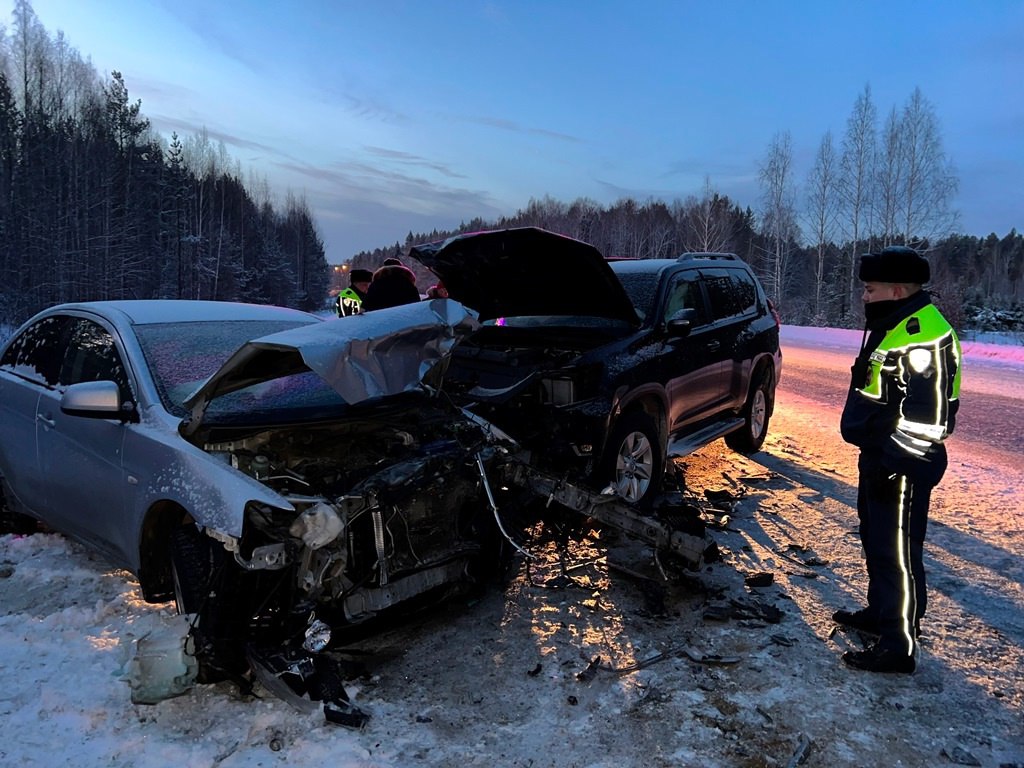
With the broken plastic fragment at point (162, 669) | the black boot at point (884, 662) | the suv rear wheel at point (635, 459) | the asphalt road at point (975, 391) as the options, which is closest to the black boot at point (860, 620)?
the black boot at point (884, 662)

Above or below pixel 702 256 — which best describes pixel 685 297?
below

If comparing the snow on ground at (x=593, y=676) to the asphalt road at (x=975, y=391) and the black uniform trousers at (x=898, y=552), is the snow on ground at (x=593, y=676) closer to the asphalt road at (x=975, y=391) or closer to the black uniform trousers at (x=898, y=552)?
the black uniform trousers at (x=898, y=552)

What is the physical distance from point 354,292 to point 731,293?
525cm

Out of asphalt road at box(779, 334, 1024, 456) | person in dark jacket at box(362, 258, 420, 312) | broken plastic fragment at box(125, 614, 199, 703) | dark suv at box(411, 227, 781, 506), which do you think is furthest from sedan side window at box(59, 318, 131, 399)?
asphalt road at box(779, 334, 1024, 456)

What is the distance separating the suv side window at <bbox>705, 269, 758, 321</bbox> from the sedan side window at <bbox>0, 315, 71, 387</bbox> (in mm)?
5519

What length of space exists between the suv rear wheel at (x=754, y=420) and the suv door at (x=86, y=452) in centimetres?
592

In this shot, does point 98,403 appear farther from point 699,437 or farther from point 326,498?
point 699,437

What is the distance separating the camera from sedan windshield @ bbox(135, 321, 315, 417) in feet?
11.7

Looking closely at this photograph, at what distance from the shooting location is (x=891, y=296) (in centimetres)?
343

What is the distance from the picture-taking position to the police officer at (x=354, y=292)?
9219 millimetres

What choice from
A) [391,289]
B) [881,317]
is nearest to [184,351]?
[391,289]

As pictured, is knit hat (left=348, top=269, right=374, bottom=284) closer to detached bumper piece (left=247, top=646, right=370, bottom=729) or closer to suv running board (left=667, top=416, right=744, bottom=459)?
suv running board (left=667, top=416, right=744, bottom=459)

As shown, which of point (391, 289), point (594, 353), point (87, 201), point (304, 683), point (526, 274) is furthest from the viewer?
point (87, 201)

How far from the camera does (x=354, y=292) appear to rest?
9.50 meters
